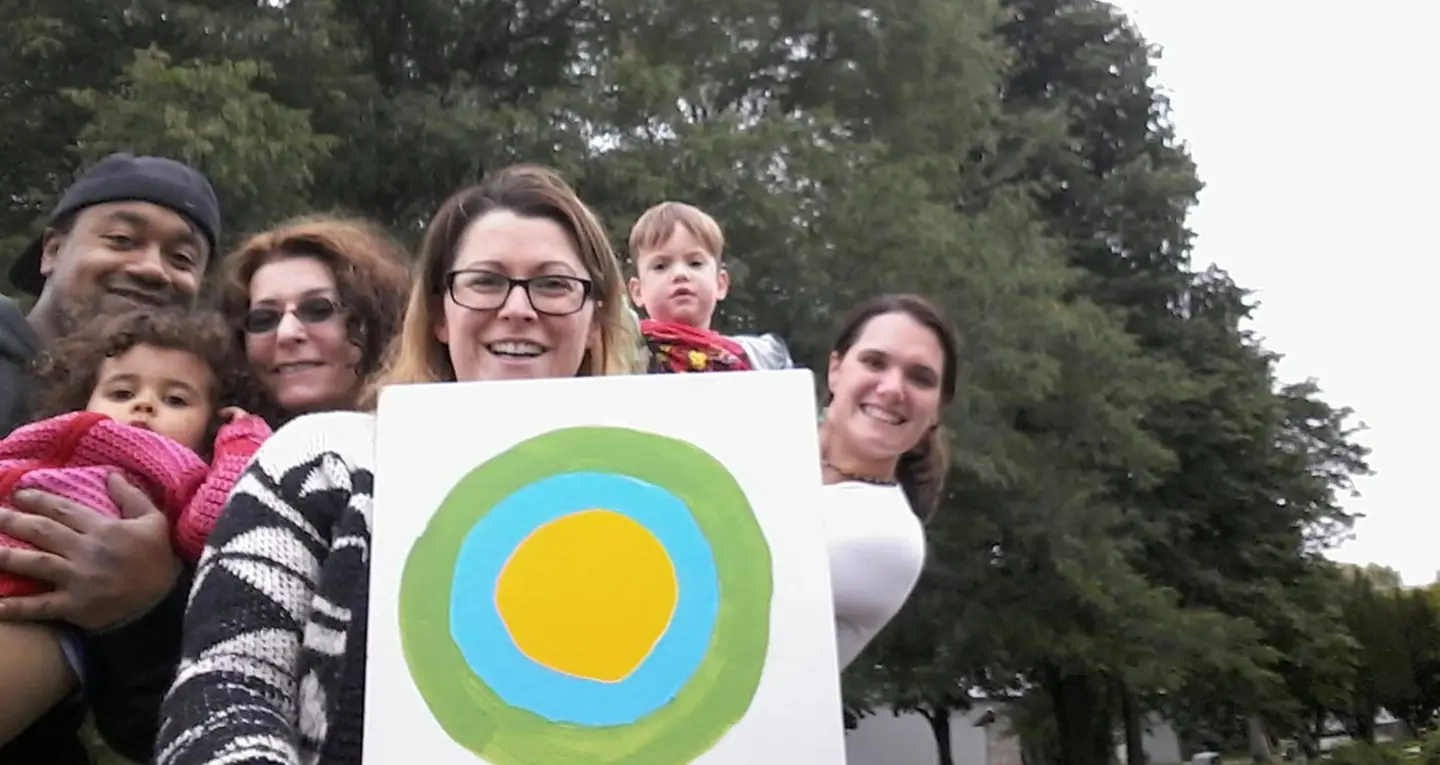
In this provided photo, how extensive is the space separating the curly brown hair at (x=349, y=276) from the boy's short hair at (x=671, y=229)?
998mm

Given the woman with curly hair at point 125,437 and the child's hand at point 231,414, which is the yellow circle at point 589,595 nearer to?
the woman with curly hair at point 125,437

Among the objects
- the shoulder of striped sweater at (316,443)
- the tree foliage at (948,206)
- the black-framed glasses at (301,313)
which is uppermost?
the tree foliage at (948,206)

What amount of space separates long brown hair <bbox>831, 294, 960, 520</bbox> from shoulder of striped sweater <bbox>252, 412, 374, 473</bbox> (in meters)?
1.02

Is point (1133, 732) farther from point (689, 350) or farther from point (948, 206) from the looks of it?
point (689, 350)

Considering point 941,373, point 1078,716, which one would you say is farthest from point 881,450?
point 1078,716

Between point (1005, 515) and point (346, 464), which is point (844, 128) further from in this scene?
point (346, 464)

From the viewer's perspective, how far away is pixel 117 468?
1.75 meters

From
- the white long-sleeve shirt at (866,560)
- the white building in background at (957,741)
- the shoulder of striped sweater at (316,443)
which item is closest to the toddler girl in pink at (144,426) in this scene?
the shoulder of striped sweater at (316,443)

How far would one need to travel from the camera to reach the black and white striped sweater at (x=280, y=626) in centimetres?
129

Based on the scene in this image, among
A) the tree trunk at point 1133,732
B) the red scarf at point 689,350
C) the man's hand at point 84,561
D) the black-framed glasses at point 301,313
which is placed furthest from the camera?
the tree trunk at point 1133,732

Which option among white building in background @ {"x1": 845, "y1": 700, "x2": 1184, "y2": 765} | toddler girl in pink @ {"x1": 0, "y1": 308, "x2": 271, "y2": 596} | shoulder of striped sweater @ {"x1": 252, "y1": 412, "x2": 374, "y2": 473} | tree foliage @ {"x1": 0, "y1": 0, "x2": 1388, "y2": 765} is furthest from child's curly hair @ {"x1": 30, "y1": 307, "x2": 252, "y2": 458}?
white building in background @ {"x1": 845, "y1": 700, "x2": 1184, "y2": 765}

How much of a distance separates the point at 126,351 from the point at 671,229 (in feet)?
4.74

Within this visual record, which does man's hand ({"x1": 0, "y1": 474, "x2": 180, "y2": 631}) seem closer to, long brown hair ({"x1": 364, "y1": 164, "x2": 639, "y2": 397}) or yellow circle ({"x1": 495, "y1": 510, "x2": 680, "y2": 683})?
long brown hair ({"x1": 364, "y1": 164, "x2": 639, "y2": 397})

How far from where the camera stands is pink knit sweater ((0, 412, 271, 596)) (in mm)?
1684
